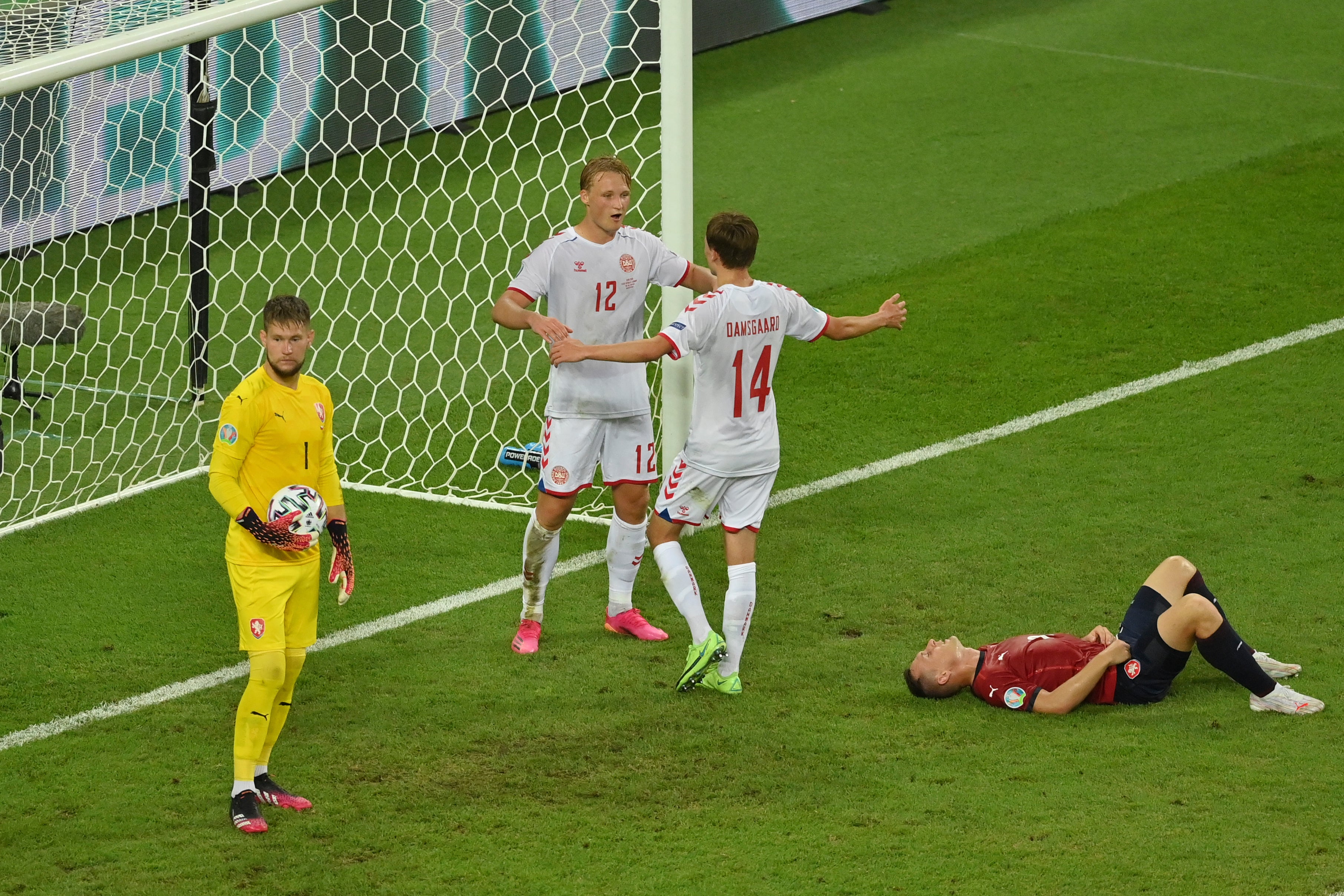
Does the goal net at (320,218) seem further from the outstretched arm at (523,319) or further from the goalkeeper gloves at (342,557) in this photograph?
the goalkeeper gloves at (342,557)

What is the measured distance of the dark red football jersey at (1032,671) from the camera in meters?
5.86

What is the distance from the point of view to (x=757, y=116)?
42.5 feet

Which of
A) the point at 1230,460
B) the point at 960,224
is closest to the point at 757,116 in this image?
the point at 960,224

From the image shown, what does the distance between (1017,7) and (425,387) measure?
8415mm

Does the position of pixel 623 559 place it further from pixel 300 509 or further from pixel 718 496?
pixel 300 509

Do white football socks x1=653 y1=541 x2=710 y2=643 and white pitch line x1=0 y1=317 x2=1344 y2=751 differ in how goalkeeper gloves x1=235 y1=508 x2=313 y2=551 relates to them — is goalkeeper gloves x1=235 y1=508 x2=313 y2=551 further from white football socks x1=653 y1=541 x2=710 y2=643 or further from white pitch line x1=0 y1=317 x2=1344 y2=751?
white football socks x1=653 y1=541 x2=710 y2=643

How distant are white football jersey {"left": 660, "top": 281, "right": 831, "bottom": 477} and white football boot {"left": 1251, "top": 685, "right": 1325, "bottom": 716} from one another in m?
1.91

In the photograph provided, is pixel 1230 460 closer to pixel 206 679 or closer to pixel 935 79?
pixel 206 679

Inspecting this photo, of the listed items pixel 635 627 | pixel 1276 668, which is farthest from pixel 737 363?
pixel 1276 668

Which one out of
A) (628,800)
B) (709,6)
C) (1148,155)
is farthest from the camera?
(709,6)

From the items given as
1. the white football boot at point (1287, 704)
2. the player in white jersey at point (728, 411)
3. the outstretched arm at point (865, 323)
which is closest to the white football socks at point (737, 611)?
the player in white jersey at point (728, 411)

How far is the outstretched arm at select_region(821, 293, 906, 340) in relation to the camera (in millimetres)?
5988

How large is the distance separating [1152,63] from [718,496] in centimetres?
928

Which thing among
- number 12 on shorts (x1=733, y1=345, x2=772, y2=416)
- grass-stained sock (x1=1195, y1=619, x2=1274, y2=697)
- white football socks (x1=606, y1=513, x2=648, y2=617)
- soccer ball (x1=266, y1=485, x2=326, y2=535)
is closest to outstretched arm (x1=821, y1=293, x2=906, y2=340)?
number 12 on shorts (x1=733, y1=345, x2=772, y2=416)
